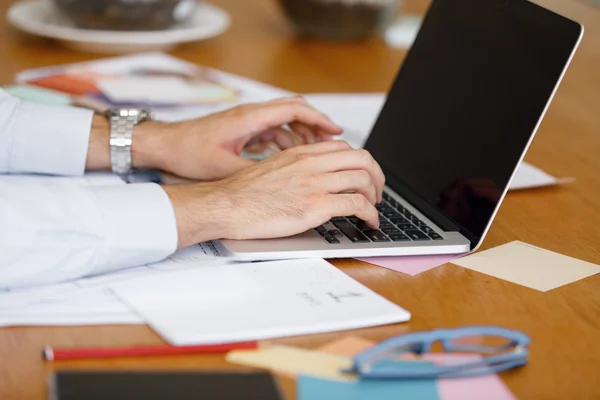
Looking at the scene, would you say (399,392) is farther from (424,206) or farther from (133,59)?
(133,59)

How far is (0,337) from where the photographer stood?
739 mm

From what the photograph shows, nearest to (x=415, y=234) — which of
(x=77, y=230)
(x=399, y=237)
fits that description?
(x=399, y=237)

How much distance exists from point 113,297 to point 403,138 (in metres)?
0.48

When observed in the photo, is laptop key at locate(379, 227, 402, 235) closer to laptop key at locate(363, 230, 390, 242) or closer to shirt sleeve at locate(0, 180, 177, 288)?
laptop key at locate(363, 230, 390, 242)

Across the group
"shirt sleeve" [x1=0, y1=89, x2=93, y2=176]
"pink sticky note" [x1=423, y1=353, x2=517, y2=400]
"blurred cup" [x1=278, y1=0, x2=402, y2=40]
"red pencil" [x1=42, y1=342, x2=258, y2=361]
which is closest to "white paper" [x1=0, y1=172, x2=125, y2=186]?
"shirt sleeve" [x1=0, y1=89, x2=93, y2=176]

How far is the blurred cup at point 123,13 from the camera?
1.64 meters

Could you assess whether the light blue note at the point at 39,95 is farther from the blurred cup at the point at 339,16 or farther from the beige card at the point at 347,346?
the beige card at the point at 347,346

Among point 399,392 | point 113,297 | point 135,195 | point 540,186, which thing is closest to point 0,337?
point 113,297

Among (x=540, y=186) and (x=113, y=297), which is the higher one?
(x=540, y=186)

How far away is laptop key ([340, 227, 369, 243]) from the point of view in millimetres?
933

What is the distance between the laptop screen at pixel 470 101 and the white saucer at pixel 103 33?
2.12 ft

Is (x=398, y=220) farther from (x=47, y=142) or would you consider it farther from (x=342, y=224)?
(x=47, y=142)

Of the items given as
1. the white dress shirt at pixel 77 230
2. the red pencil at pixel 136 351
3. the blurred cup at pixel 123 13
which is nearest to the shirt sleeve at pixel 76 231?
the white dress shirt at pixel 77 230

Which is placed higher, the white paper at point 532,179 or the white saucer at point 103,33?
the white paper at point 532,179
